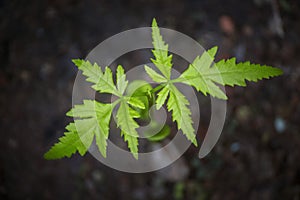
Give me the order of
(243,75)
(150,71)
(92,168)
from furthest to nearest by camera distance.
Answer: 1. (92,168)
2. (150,71)
3. (243,75)

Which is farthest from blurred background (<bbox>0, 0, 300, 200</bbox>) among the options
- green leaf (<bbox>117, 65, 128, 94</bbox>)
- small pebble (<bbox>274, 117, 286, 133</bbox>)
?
green leaf (<bbox>117, 65, 128, 94</bbox>)

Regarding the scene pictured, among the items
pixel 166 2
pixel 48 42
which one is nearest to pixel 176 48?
pixel 166 2

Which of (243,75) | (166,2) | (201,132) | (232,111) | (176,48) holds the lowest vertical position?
(243,75)

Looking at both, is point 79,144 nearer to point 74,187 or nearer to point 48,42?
point 74,187

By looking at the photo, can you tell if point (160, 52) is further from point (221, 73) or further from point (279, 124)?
point (279, 124)

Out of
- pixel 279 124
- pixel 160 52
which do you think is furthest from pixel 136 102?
pixel 279 124

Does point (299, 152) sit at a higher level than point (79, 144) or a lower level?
higher
